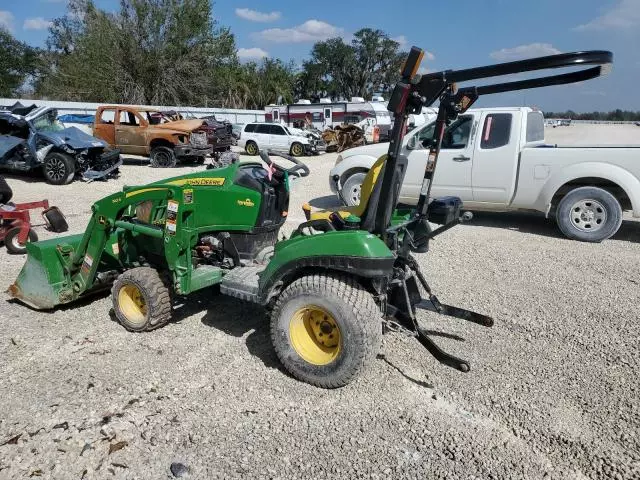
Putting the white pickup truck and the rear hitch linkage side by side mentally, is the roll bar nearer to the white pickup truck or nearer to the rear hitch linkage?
the rear hitch linkage

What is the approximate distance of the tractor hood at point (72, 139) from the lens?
11.9 m

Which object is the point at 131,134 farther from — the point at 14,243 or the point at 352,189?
the point at 352,189

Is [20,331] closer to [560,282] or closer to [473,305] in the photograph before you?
[473,305]

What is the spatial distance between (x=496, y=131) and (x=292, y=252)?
5.59 metres

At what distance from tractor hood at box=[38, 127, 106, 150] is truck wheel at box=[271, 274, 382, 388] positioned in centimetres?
1103

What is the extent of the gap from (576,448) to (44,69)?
52.4 m

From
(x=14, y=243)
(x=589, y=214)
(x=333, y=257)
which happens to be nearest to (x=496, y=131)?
(x=589, y=214)

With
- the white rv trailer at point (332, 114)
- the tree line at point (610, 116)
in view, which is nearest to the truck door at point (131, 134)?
the white rv trailer at point (332, 114)

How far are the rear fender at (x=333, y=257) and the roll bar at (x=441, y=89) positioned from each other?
0.28 metres

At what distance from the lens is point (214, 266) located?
13.9 feet

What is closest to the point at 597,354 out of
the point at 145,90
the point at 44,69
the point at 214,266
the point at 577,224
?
the point at 214,266

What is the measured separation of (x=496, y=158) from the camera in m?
7.52

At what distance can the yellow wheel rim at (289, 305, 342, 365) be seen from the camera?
3.30 meters

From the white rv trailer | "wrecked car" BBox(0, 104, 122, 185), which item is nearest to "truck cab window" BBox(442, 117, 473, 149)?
"wrecked car" BBox(0, 104, 122, 185)
